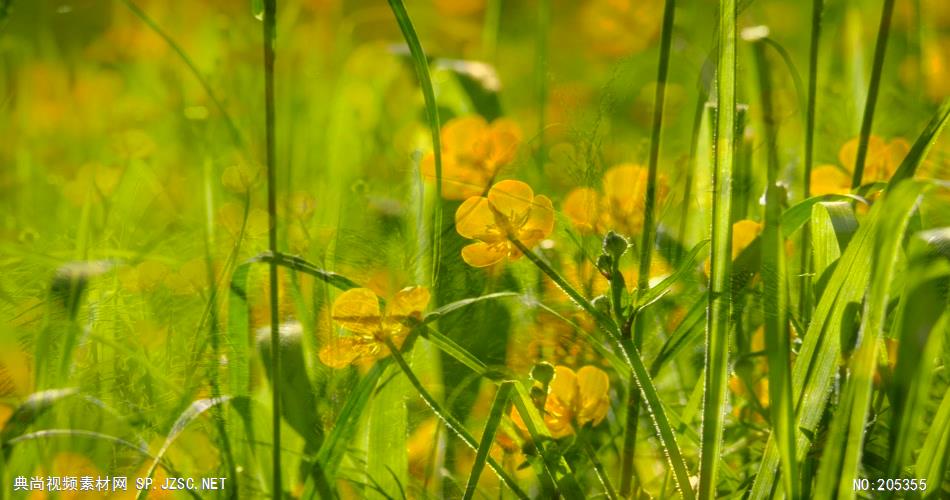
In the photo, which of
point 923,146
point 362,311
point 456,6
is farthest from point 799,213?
point 456,6

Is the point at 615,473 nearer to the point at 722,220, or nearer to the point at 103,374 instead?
the point at 722,220

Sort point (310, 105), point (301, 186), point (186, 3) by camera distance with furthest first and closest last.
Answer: point (186, 3)
point (310, 105)
point (301, 186)

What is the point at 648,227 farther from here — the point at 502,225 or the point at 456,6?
the point at 456,6

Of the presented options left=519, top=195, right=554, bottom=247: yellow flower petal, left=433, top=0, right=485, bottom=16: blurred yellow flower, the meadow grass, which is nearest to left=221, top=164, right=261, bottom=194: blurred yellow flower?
the meadow grass

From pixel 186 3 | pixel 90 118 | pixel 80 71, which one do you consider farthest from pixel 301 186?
pixel 186 3

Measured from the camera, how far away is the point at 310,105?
182 centimetres

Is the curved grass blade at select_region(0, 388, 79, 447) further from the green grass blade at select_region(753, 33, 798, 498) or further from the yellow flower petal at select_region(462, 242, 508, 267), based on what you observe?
the green grass blade at select_region(753, 33, 798, 498)

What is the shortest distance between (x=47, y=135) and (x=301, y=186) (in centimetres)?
115

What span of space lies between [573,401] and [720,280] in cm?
17

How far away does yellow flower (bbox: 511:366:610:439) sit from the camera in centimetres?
67

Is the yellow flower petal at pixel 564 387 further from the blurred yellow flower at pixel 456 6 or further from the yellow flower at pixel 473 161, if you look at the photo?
the blurred yellow flower at pixel 456 6

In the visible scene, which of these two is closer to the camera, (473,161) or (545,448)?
(545,448)

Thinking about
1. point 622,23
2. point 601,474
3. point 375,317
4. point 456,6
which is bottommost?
point 601,474

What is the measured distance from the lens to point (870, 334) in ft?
1.57
